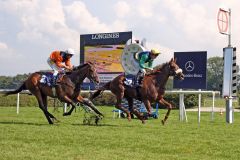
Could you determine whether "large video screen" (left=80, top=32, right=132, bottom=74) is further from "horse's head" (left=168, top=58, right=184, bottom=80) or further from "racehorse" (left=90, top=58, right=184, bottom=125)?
"horse's head" (left=168, top=58, right=184, bottom=80)

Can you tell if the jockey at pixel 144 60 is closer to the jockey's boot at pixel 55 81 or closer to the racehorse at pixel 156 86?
the racehorse at pixel 156 86

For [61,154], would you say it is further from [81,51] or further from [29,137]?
[81,51]

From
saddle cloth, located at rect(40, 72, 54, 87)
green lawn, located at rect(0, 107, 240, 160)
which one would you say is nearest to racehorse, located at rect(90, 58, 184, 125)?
saddle cloth, located at rect(40, 72, 54, 87)

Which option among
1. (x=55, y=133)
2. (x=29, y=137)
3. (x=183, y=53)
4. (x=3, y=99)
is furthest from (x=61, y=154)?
(x=3, y=99)

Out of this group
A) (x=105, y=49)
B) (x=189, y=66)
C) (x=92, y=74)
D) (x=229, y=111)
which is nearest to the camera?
(x=92, y=74)

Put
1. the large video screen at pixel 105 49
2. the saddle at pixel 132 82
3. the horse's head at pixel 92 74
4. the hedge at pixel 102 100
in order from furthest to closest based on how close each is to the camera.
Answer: the hedge at pixel 102 100
the large video screen at pixel 105 49
the saddle at pixel 132 82
the horse's head at pixel 92 74

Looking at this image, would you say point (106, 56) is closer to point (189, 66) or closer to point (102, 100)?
point (189, 66)

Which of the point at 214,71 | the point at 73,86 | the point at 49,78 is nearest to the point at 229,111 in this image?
the point at 73,86

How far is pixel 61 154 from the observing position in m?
7.62

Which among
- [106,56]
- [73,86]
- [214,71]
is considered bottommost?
[73,86]

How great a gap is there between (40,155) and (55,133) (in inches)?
123

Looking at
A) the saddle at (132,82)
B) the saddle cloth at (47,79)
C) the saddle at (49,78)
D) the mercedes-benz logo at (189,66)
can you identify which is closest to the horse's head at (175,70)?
the saddle at (132,82)

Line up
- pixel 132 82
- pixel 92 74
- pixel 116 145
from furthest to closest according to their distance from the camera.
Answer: pixel 132 82 < pixel 92 74 < pixel 116 145

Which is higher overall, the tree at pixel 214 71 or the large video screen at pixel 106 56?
the tree at pixel 214 71
